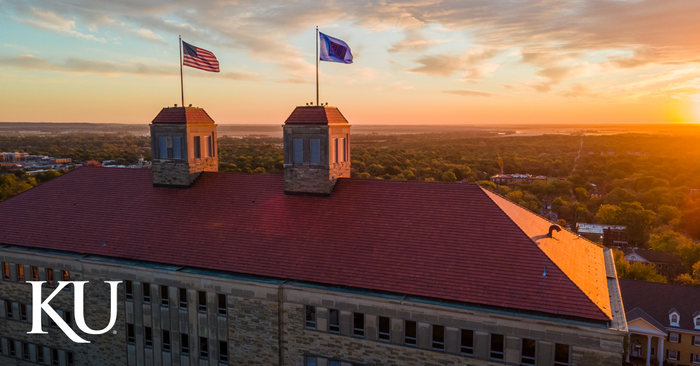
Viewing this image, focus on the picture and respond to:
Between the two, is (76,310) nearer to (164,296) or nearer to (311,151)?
(164,296)

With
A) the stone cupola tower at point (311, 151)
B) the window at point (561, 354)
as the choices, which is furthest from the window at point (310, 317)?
the window at point (561, 354)

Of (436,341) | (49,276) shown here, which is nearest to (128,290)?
(49,276)

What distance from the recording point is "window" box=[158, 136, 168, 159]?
131 ft

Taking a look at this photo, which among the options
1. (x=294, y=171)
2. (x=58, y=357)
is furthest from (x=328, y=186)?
(x=58, y=357)

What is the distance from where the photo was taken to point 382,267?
27406 mm

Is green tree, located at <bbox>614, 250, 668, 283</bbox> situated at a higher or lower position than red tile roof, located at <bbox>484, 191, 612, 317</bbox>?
lower

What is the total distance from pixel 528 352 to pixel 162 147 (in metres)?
32.1

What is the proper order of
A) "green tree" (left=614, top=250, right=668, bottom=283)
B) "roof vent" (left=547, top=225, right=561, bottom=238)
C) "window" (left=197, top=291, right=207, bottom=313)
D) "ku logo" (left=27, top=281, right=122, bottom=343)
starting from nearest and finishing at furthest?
"window" (left=197, top=291, right=207, bottom=313) → "roof vent" (left=547, top=225, right=561, bottom=238) → "ku logo" (left=27, top=281, right=122, bottom=343) → "green tree" (left=614, top=250, right=668, bottom=283)

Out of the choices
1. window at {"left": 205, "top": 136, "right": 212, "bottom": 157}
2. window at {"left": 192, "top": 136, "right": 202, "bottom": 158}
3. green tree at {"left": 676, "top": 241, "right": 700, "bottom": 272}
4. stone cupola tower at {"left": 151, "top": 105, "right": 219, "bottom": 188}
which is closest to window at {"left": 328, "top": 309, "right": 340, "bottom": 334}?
stone cupola tower at {"left": 151, "top": 105, "right": 219, "bottom": 188}

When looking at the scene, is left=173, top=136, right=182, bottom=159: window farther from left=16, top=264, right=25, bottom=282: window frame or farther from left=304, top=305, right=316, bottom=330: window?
left=304, top=305, right=316, bottom=330: window

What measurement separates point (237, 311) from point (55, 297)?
1534cm

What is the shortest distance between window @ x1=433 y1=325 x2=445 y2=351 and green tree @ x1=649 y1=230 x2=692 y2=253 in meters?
79.7

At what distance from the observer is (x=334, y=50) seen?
35406 mm

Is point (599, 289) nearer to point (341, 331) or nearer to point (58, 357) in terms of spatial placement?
point (341, 331)
